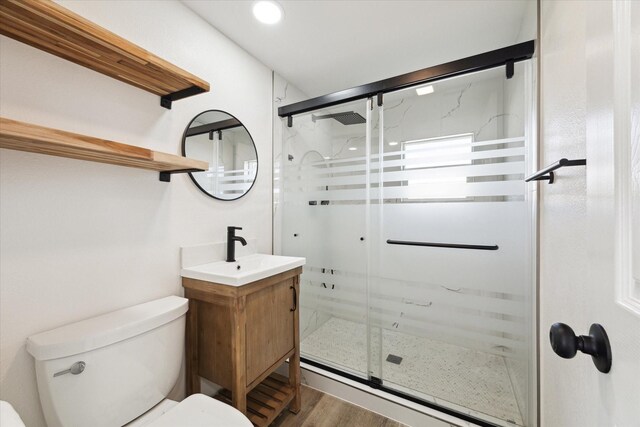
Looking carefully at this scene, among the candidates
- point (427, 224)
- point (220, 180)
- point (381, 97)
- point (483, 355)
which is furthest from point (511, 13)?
point (483, 355)

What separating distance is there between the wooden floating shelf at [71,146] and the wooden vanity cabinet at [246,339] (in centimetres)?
66

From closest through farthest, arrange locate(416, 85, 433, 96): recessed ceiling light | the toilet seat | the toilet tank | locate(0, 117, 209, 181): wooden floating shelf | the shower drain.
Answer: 1. locate(0, 117, 209, 181): wooden floating shelf
2. the toilet tank
3. the toilet seat
4. locate(416, 85, 433, 96): recessed ceiling light
5. the shower drain

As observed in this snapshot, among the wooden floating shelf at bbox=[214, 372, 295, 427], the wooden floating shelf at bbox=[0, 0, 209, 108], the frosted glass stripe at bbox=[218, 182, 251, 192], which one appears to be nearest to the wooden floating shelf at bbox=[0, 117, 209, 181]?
the wooden floating shelf at bbox=[0, 0, 209, 108]

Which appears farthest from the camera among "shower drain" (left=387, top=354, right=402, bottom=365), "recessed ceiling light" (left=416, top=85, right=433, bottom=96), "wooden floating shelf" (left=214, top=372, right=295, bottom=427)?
"shower drain" (left=387, top=354, right=402, bottom=365)

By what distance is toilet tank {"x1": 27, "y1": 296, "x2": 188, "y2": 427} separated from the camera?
0.85 meters

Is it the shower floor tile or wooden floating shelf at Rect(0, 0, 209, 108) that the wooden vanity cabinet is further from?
wooden floating shelf at Rect(0, 0, 209, 108)

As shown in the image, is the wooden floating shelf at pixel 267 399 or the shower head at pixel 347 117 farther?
the shower head at pixel 347 117

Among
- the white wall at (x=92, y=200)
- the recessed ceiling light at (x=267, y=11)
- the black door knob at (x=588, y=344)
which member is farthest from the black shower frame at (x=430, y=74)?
the black door knob at (x=588, y=344)

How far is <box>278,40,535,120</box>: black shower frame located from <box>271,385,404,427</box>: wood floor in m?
2.09

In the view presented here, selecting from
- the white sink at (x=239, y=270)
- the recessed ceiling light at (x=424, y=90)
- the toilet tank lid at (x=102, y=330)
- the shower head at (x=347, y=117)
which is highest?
the recessed ceiling light at (x=424, y=90)

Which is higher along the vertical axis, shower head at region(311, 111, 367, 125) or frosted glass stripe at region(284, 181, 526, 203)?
shower head at region(311, 111, 367, 125)

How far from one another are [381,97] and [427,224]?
97 centimetres

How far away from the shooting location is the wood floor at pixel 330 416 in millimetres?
1519

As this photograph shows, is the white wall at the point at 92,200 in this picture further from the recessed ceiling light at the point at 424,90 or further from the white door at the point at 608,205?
the white door at the point at 608,205
